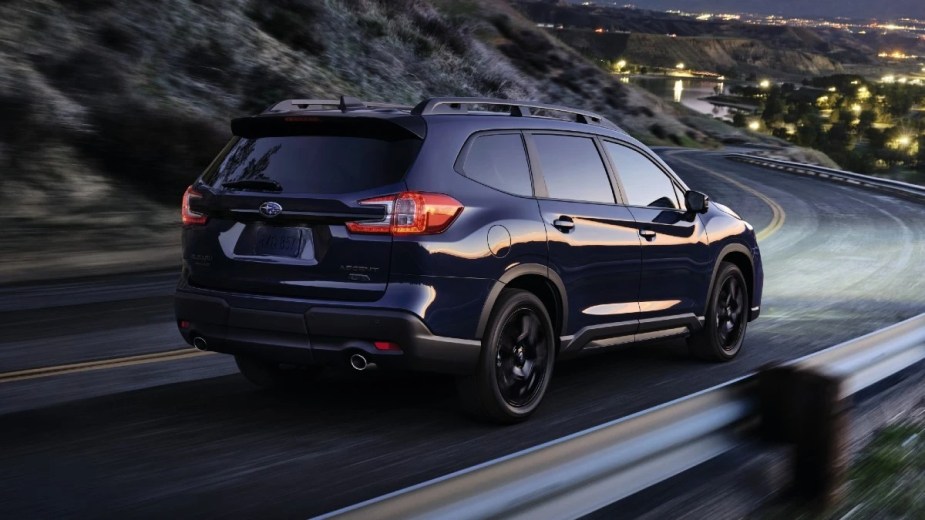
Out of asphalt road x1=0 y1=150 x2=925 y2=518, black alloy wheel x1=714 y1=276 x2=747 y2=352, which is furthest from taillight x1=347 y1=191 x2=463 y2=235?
black alloy wheel x1=714 y1=276 x2=747 y2=352

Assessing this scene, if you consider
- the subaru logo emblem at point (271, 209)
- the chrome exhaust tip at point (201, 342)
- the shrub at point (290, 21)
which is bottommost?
the chrome exhaust tip at point (201, 342)

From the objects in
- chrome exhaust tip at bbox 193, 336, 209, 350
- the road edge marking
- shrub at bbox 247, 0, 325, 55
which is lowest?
the road edge marking

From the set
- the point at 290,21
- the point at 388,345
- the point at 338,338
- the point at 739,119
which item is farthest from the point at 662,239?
the point at 739,119

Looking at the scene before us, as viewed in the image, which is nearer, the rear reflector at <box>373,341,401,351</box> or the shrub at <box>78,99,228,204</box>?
the rear reflector at <box>373,341,401,351</box>

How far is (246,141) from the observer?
21.4ft

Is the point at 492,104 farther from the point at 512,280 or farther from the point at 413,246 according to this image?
the point at 413,246

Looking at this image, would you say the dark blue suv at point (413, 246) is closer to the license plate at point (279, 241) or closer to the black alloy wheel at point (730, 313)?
the license plate at point (279, 241)

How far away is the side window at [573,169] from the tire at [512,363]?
79 centimetres

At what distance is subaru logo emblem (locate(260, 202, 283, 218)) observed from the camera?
5941 millimetres

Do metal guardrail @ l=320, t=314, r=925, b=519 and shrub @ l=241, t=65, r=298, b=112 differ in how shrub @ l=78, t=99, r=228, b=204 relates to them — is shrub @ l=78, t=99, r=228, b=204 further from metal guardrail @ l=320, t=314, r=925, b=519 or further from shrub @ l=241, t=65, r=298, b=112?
metal guardrail @ l=320, t=314, r=925, b=519

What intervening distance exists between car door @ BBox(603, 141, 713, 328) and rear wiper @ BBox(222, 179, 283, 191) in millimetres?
2367

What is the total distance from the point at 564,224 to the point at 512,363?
0.89m

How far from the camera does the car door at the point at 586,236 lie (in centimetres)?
670

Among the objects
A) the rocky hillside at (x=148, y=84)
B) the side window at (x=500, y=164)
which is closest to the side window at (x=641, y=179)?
the side window at (x=500, y=164)
